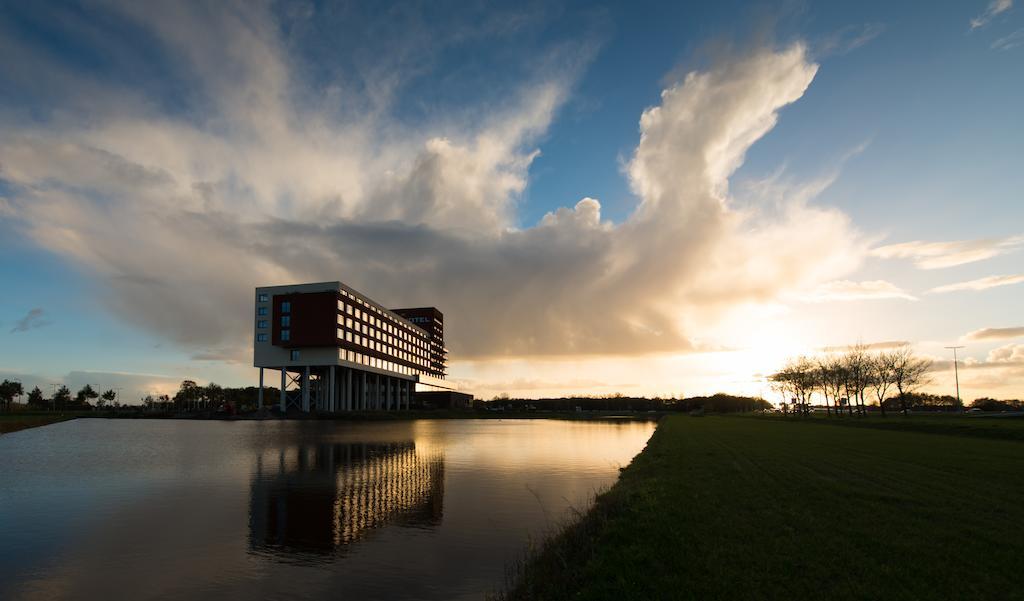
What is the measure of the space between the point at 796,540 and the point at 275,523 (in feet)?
56.8

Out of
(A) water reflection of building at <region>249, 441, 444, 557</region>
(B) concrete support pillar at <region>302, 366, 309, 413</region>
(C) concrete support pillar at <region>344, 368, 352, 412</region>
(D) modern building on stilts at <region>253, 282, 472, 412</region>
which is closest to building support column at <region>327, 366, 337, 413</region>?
(D) modern building on stilts at <region>253, 282, 472, 412</region>

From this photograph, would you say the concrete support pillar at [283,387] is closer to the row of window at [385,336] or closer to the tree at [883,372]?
the row of window at [385,336]

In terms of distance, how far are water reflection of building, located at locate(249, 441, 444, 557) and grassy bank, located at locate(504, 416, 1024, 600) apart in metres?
7.75

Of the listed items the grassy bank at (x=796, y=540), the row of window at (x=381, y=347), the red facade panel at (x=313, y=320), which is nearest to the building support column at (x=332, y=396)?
the red facade panel at (x=313, y=320)

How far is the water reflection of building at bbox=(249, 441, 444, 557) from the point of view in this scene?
746 inches

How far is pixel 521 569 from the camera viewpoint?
48.1ft

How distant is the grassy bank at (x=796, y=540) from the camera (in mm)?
10648

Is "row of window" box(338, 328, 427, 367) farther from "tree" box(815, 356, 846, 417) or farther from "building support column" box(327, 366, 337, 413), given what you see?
"tree" box(815, 356, 846, 417)

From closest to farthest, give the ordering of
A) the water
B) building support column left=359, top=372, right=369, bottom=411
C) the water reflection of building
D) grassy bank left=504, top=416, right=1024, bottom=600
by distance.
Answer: grassy bank left=504, top=416, right=1024, bottom=600, the water, the water reflection of building, building support column left=359, top=372, right=369, bottom=411

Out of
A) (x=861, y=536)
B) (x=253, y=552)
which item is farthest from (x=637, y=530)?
(x=253, y=552)

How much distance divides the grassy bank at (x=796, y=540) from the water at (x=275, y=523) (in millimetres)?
3037

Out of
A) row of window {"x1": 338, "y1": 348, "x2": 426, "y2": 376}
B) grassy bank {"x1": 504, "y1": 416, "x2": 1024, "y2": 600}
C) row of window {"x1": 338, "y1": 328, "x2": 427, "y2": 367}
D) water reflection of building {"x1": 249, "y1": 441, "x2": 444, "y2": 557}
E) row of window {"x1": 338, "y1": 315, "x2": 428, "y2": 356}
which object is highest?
row of window {"x1": 338, "y1": 315, "x2": 428, "y2": 356}

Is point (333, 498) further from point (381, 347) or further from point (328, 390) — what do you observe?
point (381, 347)

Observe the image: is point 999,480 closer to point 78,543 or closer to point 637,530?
point 637,530
